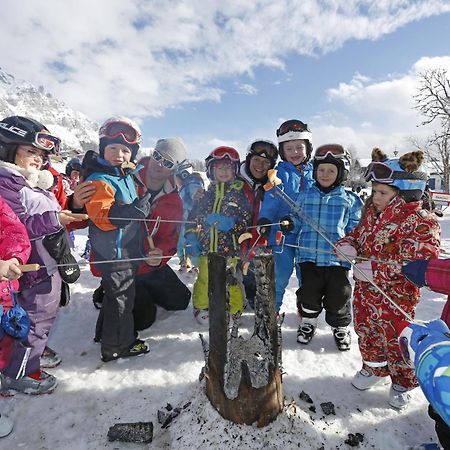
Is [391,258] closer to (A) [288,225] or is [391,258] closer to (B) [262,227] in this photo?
(A) [288,225]

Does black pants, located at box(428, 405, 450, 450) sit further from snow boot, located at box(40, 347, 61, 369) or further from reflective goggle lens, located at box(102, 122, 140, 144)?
reflective goggle lens, located at box(102, 122, 140, 144)

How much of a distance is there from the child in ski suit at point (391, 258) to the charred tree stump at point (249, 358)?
3.20ft

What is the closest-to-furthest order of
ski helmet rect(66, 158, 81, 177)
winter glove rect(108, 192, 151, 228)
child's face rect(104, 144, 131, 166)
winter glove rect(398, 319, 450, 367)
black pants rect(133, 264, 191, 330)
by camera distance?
1. winter glove rect(398, 319, 450, 367)
2. winter glove rect(108, 192, 151, 228)
3. child's face rect(104, 144, 131, 166)
4. black pants rect(133, 264, 191, 330)
5. ski helmet rect(66, 158, 81, 177)

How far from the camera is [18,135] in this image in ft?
8.86

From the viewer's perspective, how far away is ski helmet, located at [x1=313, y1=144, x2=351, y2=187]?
141 inches

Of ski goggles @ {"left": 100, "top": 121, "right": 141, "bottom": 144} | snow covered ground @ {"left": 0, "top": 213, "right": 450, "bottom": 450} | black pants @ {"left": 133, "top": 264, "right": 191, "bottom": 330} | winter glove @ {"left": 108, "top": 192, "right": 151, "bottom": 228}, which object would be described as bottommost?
snow covered ground @ {"left": 0, "top": 213, "right": 450, "bottom": 450}

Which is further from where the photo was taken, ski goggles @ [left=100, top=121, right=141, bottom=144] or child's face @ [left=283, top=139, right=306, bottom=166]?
→ child's face @ [left=283, top=139, right=306, bottom=166]

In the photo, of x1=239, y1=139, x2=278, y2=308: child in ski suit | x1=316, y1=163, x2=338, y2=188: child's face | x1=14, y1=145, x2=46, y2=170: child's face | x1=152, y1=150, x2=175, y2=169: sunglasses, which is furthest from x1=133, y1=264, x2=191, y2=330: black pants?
x1=316, y1=163, x2=338, y2=188: child's face

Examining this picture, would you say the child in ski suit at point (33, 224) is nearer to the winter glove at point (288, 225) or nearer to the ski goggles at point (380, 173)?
the winter glove at point (288, 225)

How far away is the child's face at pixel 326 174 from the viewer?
3.63 metres

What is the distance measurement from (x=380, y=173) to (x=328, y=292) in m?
1.59

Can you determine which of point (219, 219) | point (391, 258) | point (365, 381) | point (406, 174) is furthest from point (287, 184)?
point (365, 381)

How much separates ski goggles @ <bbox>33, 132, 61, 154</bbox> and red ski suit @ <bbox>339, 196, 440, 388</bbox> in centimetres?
320

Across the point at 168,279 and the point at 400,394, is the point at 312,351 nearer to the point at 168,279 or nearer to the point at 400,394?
the point at 400,394
